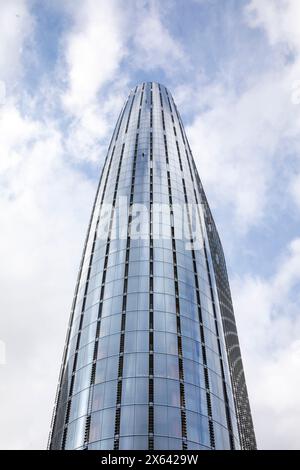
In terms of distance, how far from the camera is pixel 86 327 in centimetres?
8881

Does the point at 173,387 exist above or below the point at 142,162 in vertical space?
below

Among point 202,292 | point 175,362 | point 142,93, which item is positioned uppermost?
point 142,93

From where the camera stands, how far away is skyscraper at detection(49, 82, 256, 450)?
70312 millimetres

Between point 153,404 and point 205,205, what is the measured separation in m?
73.7

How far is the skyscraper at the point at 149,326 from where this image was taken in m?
70.3

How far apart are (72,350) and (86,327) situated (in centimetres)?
524

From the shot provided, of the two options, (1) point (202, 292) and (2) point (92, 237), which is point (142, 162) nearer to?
(2) point (92, 237)

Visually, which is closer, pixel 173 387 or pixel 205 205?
pixel 173 387

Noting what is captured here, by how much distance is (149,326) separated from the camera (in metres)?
82.8

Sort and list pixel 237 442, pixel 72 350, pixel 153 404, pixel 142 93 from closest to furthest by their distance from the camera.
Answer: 1. pixel 153 404
2. pixel 237 442
3. pixel 72 350
4. pixel 142 93
